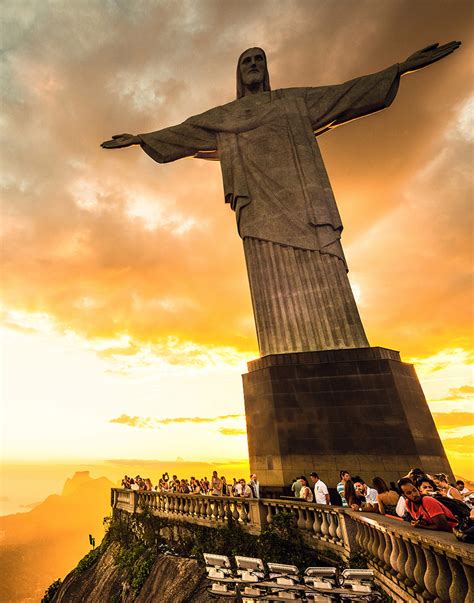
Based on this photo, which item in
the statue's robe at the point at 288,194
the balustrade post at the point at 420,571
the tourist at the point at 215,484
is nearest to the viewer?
the balustrade post at the point at 420,571

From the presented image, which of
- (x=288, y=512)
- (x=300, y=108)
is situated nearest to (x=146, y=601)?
(x=288, y=512)

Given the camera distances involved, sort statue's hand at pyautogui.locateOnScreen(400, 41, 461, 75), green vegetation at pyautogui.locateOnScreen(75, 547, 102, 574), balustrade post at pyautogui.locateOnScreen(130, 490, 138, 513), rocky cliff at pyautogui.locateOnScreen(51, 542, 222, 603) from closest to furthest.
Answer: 1. rocky cliff at pyautogui.locateOnScreen(51, 542, 222, 603)
2. balustrade post at pyautogui.locateOnScreen(130, 490, 138, 513)
3. green vegetation at pyautogui.locateOnScreen(75, 547, 102, 574)
4. statue's hand at pyautogui.locateOnScreen(400, 41, 461, 75)

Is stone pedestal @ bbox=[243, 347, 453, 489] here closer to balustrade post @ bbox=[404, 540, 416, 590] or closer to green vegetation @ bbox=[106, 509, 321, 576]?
green vegetation @ bbox=[106, 509, 321, 576]

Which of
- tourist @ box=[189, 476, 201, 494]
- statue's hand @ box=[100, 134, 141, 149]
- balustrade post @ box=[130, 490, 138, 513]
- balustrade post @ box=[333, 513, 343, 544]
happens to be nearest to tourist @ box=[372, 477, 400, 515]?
balustrade post @ box=[333, 513, 343, 544]

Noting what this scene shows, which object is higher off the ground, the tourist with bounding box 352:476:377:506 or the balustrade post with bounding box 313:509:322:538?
the tourist with bounding box 352:476:377:506

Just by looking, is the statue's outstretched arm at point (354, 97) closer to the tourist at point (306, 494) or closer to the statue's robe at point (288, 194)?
the statue's robe at point (288, 194)

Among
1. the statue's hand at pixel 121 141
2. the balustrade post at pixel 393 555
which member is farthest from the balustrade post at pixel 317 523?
the statue's hand at pixel 121 141
